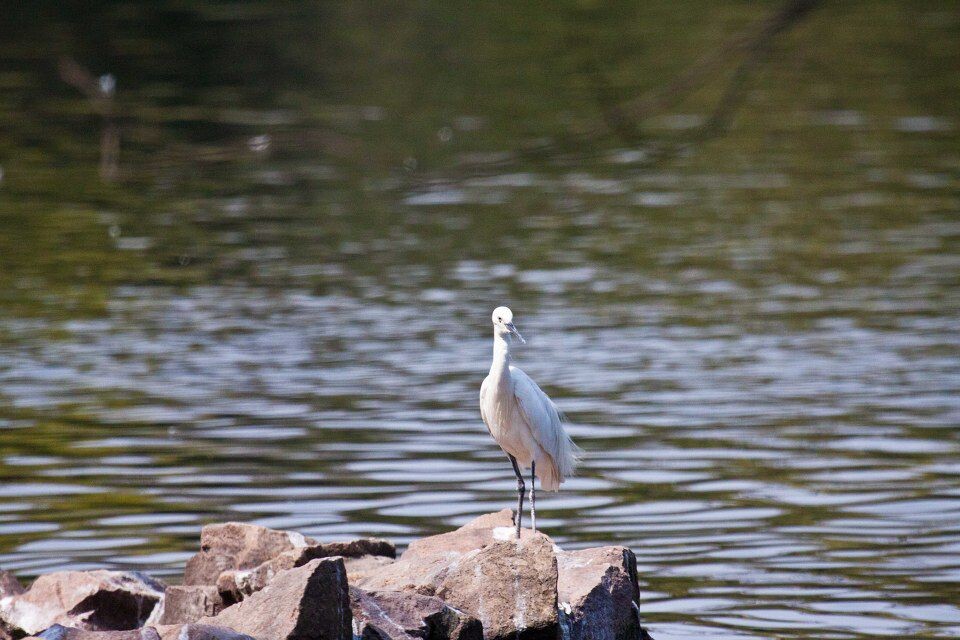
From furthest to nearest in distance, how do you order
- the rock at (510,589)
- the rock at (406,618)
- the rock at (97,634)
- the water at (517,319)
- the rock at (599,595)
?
1. the water at (517,319)
2. the rock at (599,595)
3. the rock at (510,589)
4. the rock at (406,618)
5. the rock at (97,634)

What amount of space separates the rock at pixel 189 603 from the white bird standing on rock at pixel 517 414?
1898 mm

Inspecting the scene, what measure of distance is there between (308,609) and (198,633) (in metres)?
0.58

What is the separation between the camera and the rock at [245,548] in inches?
396

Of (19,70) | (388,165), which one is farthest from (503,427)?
(19,70)

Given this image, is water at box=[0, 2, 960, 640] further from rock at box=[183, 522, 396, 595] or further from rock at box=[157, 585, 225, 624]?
rock at box=[157, 585, 225, 624]

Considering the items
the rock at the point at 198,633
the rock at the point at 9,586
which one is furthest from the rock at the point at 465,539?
the rock at the point at 9,586

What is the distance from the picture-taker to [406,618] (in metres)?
8.48

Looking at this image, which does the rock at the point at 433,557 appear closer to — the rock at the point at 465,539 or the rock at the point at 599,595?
the rock at the point at 465,539

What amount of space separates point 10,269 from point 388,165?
18.5 metres

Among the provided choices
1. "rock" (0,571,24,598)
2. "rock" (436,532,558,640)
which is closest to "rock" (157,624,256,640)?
"rock" (436,532,558,640)

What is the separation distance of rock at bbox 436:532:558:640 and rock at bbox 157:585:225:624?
149 centimetres

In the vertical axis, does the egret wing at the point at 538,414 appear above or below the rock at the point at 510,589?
above

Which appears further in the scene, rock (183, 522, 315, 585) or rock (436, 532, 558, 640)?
rock (183, 522, 315, 585)

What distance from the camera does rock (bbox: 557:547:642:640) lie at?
8.98m
